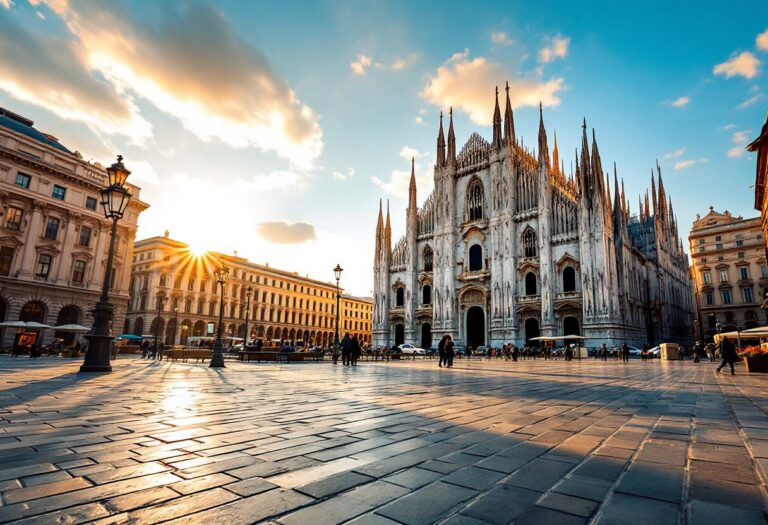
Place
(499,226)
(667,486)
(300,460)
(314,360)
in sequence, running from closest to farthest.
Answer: (667,486) < (300,460) < (314,360) < (499,226)

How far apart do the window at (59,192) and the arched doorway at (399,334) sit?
30838mm

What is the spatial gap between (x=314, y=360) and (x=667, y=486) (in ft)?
64.8

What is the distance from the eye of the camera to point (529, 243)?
117ft

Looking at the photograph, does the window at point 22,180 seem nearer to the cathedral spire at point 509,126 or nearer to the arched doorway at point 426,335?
the arched doorway at point 426,335

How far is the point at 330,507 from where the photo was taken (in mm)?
1797

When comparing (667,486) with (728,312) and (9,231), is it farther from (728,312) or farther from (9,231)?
(728,312)

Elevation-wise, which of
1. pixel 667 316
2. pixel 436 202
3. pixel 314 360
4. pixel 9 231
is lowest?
pixel 314 360

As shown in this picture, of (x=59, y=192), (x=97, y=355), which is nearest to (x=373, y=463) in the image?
(x=97, y=355)

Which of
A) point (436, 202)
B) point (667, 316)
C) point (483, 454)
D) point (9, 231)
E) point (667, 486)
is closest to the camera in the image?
point (667, 486)

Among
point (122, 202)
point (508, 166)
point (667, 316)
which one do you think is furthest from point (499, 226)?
point (122, 202)

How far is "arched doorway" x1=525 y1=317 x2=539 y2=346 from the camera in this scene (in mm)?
34375

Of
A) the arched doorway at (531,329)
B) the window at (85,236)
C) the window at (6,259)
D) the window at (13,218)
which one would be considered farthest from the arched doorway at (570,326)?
the window at (13,218)

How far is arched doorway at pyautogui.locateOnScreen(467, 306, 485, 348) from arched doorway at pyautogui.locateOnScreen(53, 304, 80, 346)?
1253 inches

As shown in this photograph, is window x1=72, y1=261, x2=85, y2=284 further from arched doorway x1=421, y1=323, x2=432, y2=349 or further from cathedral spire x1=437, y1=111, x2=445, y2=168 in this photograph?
cathedral spire x1=437, y1=111, x2=445, y2=168
